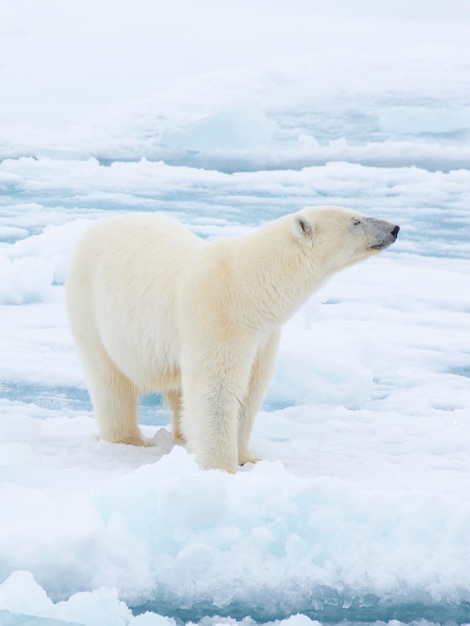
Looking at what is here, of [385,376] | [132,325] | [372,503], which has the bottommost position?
[385,376]

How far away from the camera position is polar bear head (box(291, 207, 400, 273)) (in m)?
3.88

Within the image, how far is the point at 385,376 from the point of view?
652 centimetres

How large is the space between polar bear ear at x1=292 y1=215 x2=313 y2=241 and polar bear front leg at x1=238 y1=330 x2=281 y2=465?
456mm

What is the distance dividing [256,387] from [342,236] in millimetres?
700

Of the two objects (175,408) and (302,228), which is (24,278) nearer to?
(175,408)

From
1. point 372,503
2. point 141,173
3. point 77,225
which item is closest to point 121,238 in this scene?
point 372,503

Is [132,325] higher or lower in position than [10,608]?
higher

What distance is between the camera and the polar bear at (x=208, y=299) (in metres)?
3.79

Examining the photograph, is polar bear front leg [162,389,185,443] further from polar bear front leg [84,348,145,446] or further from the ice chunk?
the ice chunk

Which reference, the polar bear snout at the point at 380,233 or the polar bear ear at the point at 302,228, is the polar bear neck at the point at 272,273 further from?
the polar bear snout at the point at 380,233

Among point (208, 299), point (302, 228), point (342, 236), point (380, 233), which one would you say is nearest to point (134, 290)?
point (208, 299)

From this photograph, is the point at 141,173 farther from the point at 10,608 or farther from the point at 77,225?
the point at 10,608

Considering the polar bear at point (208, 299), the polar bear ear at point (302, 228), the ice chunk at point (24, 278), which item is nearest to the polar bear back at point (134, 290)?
the polar bear at point (208, 299)

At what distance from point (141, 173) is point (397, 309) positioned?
571 cm
